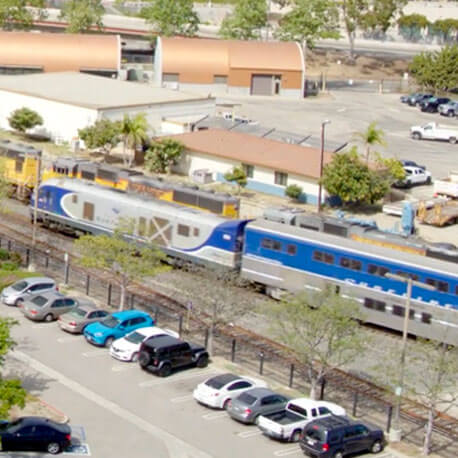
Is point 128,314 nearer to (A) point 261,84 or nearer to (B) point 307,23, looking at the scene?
(A) point 261,84

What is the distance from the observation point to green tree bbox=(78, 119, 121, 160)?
76812mm

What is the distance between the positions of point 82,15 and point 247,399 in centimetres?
10384

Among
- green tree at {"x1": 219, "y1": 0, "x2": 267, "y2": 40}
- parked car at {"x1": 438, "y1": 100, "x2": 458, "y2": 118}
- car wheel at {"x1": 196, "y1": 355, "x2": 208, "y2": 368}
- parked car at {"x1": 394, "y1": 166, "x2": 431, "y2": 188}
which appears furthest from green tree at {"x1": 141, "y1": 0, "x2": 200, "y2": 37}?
car wheel at {"x1": 196, "y1": 355, "x2": 208, "y2": 368}

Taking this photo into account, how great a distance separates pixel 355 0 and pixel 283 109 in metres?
39.3

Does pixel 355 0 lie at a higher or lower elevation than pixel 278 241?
higher

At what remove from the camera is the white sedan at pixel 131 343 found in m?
40.7

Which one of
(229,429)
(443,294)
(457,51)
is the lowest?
(229,429)

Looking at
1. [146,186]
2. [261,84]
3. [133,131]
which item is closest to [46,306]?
[146,186]

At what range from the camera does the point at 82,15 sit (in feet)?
434

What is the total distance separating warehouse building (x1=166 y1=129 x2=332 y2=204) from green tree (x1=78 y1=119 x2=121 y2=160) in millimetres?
4788

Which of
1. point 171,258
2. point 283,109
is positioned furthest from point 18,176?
point 283,109

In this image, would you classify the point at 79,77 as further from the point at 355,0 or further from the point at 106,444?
the point at 106,444

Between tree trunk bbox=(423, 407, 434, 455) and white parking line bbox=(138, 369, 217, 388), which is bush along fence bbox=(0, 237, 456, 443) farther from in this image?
white parking line bbox=(138, 369, 217, 388)

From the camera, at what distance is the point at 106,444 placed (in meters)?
33.5
